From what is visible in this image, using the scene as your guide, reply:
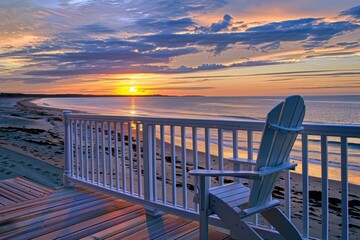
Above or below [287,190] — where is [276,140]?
above

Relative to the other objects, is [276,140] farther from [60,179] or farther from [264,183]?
[60,179]

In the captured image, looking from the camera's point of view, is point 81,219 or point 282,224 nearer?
point 282,224

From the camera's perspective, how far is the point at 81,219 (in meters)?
3.19

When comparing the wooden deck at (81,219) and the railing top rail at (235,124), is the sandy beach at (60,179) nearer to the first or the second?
the wooden deck at (81,219)

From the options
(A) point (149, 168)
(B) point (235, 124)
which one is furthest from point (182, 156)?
(B) point (235, 124)

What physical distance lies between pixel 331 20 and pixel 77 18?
201 inches

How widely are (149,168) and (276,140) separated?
1.65 metres

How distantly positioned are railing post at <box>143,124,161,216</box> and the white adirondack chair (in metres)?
1.14

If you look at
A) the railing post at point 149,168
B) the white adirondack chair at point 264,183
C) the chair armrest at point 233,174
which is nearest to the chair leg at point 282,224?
the white adirondack chair at point 264,183

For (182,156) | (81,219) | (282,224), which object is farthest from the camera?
(81,219)

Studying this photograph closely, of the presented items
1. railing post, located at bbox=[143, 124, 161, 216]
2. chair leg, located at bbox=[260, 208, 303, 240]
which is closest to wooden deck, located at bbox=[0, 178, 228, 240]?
railing post, located at bbox=[143, 124, 161, 216]

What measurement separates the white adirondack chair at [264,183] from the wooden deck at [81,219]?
0.67m

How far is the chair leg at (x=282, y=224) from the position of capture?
2.26m

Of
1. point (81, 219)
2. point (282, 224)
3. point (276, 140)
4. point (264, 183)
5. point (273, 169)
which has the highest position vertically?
point (276, 140)
